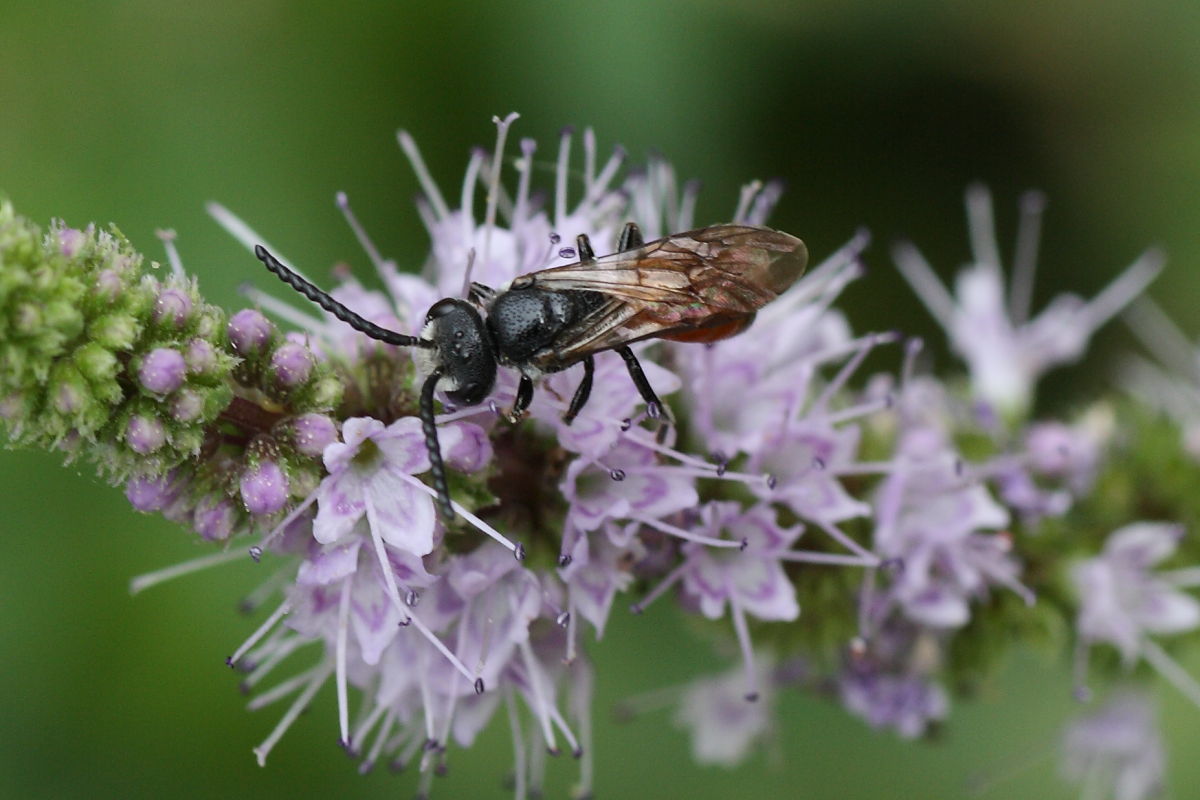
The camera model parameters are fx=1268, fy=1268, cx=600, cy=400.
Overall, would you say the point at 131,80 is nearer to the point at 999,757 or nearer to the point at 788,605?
the point at 788,605

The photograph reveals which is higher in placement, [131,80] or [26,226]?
[131,80]

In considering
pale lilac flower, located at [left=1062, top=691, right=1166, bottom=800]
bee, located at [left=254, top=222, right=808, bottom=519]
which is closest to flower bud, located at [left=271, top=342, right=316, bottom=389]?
bee, located at [left=254, top=222, right=808, bottom=519]

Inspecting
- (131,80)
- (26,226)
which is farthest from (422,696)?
(131,80)

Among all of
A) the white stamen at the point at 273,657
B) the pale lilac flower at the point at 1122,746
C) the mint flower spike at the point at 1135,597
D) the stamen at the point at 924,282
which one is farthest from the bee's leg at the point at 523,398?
the pale lilac flower at the point at 1122,746

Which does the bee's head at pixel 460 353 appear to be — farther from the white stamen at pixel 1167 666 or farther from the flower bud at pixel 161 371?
the white stamen at pixel 1167 666

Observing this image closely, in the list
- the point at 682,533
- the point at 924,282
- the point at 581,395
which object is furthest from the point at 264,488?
the point at 924,282

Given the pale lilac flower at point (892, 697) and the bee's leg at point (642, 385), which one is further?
the pale lilac flower at point (892, 697)

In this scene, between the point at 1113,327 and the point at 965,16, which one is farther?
the point at 1113,327

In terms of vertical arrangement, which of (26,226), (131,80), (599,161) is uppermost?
(131,80)
